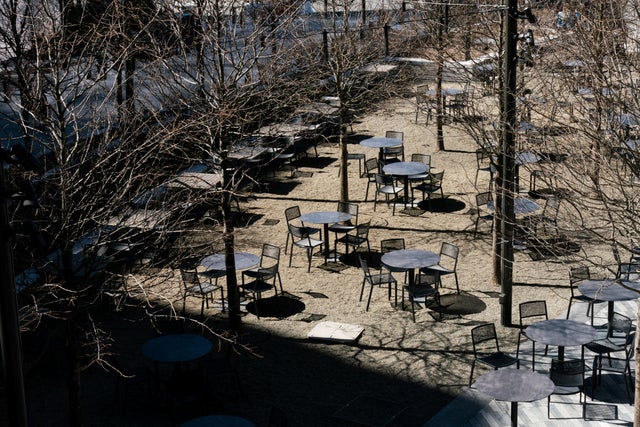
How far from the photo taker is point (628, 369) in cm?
1461

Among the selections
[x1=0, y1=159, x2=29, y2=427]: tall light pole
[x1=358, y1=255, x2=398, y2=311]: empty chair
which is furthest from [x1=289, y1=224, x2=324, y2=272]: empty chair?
[x1=0, y1=159, x2=29, y2=427]: tall light pole

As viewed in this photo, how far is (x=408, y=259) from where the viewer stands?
18.1 metres

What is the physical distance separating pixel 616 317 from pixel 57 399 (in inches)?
397

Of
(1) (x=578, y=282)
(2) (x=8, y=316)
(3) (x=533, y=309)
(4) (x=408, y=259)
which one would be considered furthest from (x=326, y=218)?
(2) (x=8, y=316)

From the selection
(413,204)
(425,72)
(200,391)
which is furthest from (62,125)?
(425,72)

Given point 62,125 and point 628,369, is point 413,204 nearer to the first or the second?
point 628,369

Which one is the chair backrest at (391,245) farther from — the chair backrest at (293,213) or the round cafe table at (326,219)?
the chair backrest at (293,213)

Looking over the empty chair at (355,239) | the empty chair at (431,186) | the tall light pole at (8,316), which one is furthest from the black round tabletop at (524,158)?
the tall light pole at (8,316)

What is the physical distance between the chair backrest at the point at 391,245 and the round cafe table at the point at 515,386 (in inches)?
247

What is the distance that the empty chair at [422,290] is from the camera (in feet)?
58.0

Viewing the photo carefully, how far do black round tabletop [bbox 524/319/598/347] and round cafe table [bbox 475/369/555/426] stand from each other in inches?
43.6

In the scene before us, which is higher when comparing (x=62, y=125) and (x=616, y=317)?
(x=62, y=125)

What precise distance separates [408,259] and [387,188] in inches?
247

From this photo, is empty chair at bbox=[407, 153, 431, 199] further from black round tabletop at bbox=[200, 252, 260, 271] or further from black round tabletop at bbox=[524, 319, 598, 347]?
black round tabletop at bbox=[524, 319, 598, 347]
